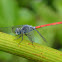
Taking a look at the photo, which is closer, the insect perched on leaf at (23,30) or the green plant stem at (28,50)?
the green plant stem at (28,50)

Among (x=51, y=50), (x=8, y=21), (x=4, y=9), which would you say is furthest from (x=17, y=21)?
(x=51, y=50)

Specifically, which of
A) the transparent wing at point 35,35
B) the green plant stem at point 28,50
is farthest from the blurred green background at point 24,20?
the green plant stem at point 28,50

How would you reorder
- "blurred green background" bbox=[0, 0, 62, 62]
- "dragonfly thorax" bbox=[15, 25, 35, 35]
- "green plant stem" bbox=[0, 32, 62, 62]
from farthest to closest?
"blurred green background" bbox=[0, 0, 62, 62]
"dragonfly thorax" bbox=[15, 25, 35, 35]
"green plant stem" bbox=[0, 32, 62, 62]

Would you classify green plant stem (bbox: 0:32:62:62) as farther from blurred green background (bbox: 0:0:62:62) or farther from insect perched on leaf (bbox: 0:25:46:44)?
blurred green background (bbox: 0:0:62:62)

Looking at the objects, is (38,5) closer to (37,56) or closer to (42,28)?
(42,28)

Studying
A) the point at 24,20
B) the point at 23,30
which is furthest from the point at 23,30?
the point at 24,20

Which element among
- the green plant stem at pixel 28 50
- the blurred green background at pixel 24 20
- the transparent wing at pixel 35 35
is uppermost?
the blurred green background at pixel 24 20

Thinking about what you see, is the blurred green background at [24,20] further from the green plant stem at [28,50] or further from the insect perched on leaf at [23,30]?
the green plant stem at [28,50]

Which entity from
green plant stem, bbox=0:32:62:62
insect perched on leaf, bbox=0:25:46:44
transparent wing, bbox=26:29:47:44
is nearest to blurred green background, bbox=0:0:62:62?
transparent wing, bbox=26:29:47:44
